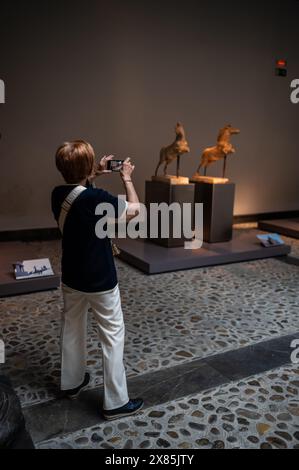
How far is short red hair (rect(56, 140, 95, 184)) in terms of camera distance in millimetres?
2023

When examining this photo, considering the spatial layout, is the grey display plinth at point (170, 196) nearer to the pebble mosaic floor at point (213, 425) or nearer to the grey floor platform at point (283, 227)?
the grey floor platform at point (283, 227)

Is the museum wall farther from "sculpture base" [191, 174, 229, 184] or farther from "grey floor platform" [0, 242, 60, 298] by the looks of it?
"grey floor platform" [0, 242, 60, 298]

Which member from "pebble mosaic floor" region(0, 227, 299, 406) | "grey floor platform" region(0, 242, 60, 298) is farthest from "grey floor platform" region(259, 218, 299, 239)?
"grey floor platform" region(0, 242, 60, 298)

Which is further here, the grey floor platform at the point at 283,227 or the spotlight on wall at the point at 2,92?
the grey floor platform at the point at 283,227

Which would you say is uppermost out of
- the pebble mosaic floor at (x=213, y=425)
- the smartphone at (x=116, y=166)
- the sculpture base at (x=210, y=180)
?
the smartphone at (x=116, y=166)

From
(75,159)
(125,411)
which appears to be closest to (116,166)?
(75,159)

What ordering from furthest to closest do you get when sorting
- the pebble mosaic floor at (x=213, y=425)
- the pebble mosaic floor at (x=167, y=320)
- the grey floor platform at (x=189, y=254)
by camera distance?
the grey floor platform at (x=189, y=254) → the pebble mosaic floor at (x=167, y=320) → the pebble mosaic floor at (x=213, y=425)

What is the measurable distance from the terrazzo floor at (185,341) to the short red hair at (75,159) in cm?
131

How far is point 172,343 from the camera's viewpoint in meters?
3.22

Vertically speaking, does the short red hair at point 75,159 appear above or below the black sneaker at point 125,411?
above

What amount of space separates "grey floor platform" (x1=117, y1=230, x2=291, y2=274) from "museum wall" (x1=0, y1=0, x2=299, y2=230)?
1.82 m

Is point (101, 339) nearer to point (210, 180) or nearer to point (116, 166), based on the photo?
point (116, 166)

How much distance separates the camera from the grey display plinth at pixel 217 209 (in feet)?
19.2

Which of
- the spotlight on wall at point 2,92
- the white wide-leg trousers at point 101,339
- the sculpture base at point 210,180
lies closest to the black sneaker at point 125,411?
the white wide-leg trousers at point 101,339
